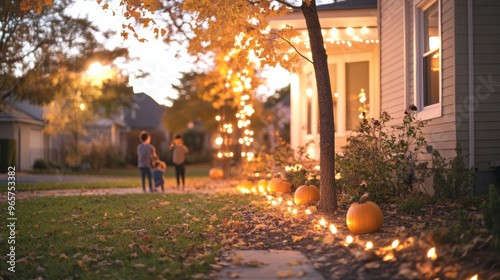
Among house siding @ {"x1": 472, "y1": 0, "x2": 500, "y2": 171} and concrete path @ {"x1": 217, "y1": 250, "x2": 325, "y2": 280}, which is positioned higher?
house siding @ {"x1": 472, "y1": 0, "x2": 500, "y2": 171}

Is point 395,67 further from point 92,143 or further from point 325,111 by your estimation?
point 92,143

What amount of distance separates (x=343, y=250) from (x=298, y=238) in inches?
35.0

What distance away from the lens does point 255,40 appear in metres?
8.95

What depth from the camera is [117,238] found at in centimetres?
743

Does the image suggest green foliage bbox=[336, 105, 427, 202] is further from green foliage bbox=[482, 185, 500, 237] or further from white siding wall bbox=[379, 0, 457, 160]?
green foliage bbox=[482, 185, 500, 237]

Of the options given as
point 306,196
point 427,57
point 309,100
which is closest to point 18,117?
point 309,100

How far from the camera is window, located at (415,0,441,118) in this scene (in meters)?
9.62

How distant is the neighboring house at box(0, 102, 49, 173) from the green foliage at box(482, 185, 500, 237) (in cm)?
2111

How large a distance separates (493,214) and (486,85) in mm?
3650

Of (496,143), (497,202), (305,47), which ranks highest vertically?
(305,47)

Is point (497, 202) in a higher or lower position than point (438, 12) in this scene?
lower

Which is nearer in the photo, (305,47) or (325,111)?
(325,111)

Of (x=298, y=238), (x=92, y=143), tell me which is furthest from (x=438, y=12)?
(x=92, y=143)

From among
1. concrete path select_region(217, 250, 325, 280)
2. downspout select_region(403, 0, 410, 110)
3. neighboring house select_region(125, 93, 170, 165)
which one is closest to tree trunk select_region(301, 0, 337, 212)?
concrete path select_region(217, 250, 325, 280)
